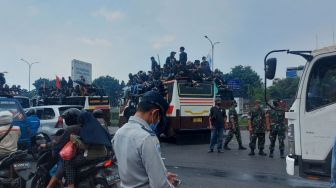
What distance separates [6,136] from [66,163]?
4.45ft

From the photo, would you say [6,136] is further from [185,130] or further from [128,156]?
[185,130]

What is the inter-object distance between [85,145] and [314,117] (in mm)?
3304

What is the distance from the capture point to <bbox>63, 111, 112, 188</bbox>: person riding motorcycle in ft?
19.8

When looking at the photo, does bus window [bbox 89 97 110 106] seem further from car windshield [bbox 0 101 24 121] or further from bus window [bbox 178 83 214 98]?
car windshield [bbox 0 101 24 121]

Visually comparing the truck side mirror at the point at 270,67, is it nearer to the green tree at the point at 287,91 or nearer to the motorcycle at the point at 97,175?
the green tree at the point at 287,91

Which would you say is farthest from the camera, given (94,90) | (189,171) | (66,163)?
(94,90)

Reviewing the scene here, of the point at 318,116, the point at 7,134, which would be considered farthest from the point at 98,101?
the point at 318,116

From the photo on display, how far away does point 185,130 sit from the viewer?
52.3 feet

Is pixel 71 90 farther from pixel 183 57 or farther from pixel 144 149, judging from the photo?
pixel 144 149

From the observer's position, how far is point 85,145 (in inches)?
238

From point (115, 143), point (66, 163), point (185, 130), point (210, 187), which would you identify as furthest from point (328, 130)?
point (185, 130)

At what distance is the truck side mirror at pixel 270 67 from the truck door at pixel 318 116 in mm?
545

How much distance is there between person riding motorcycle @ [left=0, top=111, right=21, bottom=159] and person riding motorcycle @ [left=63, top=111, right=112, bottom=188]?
1.19 meters

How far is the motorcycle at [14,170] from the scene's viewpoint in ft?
21.8
